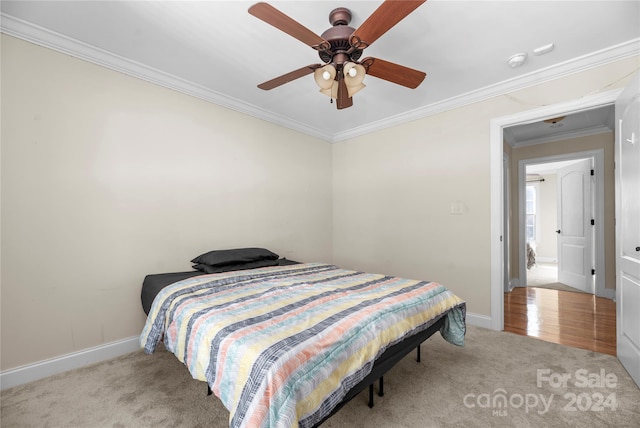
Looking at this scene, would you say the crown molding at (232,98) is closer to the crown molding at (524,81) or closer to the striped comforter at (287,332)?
the crown molding at (524,81)

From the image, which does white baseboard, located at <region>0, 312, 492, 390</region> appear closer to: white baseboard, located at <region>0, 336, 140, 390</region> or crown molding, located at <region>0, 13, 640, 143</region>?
white baseboard, located at <region>0, 336, 140, 390</region>

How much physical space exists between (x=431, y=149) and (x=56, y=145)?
362cm

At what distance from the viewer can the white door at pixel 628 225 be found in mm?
1865

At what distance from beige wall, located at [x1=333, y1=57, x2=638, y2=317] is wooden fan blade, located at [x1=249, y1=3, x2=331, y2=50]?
2178mm

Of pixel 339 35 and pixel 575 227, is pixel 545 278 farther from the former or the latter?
pixel 339 35

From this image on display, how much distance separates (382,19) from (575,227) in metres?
5.28

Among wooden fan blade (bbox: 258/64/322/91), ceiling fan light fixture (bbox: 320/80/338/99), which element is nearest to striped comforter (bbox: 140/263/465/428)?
ceiling fan light fixture (bbox: 320/80/338/99)

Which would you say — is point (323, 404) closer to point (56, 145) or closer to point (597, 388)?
point (597, 388)

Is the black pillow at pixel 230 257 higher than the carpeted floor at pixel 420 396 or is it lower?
higher

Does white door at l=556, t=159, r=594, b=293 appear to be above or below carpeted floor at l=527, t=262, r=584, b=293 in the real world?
above

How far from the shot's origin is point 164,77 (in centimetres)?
263

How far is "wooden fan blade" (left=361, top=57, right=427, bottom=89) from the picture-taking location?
1769 mm

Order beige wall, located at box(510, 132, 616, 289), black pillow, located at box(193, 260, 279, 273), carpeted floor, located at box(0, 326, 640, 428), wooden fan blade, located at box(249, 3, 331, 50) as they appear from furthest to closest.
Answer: beige wall, located at box(510, 132, 616, 289) → black pillow, located at box(193, 260, 279, 273) → carpeted floor, located at box(0, 326, 640, 428) → wooden fan blade, located at box(249, 3, 331, 50)

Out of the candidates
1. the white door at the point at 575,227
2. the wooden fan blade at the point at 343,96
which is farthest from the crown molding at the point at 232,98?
the white door at the point at 575,227
